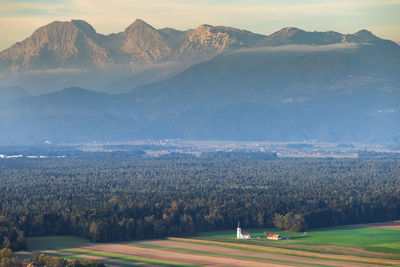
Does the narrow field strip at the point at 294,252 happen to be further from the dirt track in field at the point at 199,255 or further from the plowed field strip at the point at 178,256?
the plowed field strip at the point at 178,256

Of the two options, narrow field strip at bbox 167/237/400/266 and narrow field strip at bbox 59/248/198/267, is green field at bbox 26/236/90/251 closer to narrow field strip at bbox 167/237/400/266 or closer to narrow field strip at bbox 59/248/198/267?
narrow field strip at bbox 59/248/198/267

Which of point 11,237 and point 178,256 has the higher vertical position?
point 11,237

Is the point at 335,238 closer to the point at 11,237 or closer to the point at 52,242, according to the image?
the point at 52,242

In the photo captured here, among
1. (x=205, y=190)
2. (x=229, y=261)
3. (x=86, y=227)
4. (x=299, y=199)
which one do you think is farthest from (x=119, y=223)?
(x=205, y=190)

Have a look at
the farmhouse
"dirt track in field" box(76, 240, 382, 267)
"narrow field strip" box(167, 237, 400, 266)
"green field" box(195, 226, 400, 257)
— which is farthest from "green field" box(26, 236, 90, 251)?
the farmhouse

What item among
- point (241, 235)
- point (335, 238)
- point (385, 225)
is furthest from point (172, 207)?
point (385, 225)

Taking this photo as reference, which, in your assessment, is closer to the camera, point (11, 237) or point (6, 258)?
point (6, 258)
